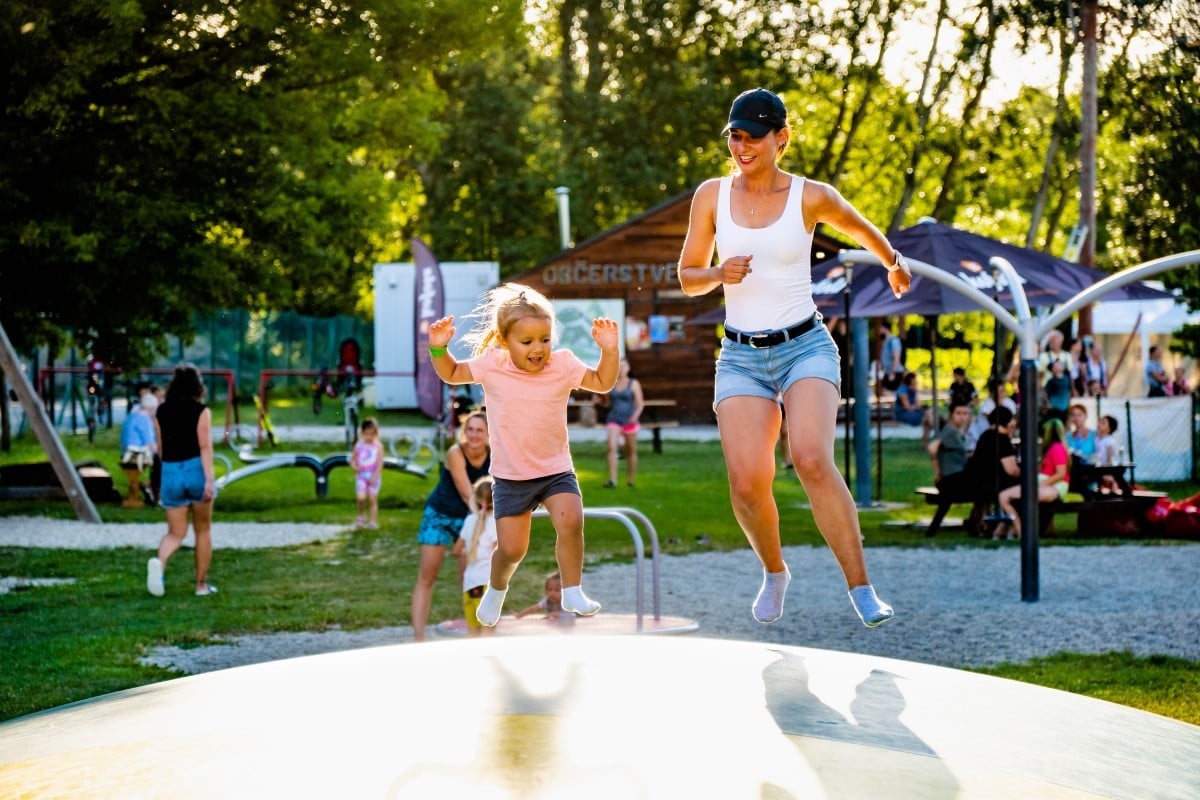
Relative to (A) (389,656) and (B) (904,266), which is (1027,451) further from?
(A) (389,656)

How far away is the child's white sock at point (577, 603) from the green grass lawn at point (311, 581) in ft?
16.8

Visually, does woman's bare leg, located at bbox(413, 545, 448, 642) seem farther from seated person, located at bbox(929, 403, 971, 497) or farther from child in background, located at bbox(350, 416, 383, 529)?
seated person, located at bbox(929, 403, 971, 497)

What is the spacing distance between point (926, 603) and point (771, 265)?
898 centimetres

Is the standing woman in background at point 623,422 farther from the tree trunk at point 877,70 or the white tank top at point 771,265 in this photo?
the tree trunk at point 877,70

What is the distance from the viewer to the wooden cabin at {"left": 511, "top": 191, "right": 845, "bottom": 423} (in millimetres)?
37969

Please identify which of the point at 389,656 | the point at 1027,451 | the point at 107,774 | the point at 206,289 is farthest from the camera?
the point at 206,289

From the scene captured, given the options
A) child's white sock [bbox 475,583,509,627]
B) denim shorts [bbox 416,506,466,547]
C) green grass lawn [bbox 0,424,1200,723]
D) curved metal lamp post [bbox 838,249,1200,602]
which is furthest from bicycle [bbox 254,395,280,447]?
child's white sock [bbox 475,583,509,627]

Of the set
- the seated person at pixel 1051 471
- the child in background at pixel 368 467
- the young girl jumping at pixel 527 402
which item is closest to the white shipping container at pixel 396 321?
the child in background at pixel 368 467

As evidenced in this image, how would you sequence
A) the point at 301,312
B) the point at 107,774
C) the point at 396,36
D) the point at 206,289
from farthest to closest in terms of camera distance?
the point at 301,312 < the point at 396,36 < the point at 206,289 < the point at 107,774

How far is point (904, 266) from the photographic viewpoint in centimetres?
564

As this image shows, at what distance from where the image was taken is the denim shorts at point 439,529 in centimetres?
1132

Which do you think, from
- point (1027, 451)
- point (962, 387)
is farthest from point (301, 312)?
point (1027, 451)

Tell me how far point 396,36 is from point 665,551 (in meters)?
8.02

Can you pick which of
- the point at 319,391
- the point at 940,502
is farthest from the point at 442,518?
the point at 319,391
